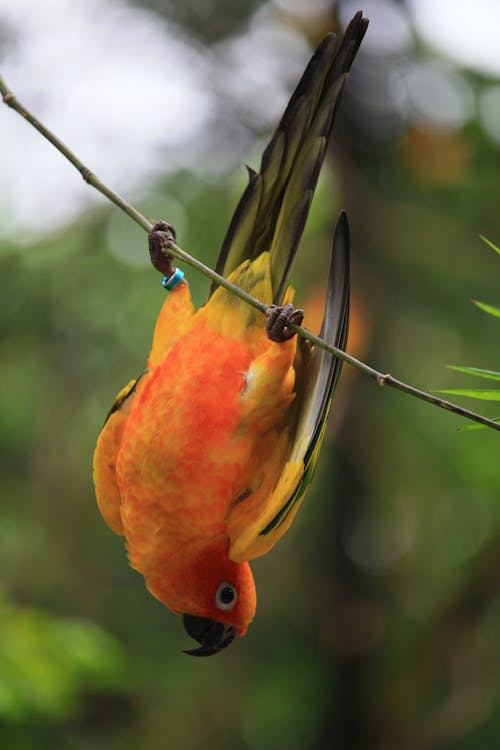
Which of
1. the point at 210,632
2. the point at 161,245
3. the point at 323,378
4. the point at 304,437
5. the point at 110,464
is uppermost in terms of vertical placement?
the point at 161,245

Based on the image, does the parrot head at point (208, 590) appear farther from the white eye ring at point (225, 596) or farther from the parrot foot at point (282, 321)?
the parrot foot at point (282, 321)

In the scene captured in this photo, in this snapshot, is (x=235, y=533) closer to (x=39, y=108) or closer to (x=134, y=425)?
(x=134, y=425)

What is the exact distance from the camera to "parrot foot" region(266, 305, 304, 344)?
68.4 inches

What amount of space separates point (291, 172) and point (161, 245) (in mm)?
354

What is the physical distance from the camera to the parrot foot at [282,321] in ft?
5.70

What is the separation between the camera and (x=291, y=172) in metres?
1.95

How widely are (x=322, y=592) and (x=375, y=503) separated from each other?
0.86 meters

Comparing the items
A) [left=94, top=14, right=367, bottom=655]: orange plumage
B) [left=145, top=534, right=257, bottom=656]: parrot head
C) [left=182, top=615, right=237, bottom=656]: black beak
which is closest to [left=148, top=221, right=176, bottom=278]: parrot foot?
[left=94, top=14, right=367, bottom=655]: orange plumage

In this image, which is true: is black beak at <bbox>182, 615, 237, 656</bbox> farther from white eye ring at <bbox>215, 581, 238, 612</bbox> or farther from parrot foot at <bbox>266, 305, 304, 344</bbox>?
parrot foot at <bbox>266, 305, 304, 344</bbox>

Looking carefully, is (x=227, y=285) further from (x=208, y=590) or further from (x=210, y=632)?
(x=210, y=632)

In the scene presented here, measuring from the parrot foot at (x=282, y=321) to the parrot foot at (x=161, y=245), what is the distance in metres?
0.28

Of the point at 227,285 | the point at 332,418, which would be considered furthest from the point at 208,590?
the point at 332,418

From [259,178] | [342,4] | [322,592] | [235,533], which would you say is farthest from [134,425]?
[322,592]

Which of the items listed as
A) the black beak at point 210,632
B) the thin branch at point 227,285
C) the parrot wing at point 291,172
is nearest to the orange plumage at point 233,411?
the parrot wing at point 291,172
